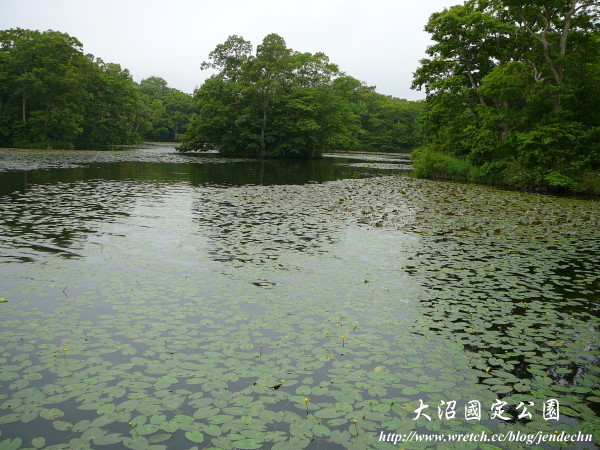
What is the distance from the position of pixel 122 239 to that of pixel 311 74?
189 ft

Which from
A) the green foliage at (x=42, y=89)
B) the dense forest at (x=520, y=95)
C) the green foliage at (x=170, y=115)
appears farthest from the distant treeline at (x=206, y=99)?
the green foliage at (x=170, y=115)

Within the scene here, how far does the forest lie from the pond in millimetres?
14915

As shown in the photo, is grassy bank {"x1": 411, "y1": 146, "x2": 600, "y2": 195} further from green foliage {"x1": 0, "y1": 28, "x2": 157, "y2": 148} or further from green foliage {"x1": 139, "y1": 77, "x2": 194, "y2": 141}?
green foliage {"x1": 139, "y1": 77, "x2": 194, "y2": 141}

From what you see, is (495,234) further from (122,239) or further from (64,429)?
(64,429)

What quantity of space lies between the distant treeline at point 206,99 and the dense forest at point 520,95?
25.1 metres

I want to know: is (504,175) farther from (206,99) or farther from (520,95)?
(206,99)

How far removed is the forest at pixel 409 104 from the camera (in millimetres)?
24391

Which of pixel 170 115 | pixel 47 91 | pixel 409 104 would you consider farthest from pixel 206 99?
pixel 170 115

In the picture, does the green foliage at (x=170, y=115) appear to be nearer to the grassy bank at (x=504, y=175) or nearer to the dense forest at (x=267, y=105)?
the dense forest at (x=267, y=105)

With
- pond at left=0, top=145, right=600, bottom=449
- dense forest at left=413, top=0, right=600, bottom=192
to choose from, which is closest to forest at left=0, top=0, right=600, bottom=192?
dense forest at left=413, top=0, right=600, bottom=192

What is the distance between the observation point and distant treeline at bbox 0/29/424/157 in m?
52.0

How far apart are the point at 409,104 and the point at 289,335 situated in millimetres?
96700

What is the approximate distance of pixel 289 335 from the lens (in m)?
5.91

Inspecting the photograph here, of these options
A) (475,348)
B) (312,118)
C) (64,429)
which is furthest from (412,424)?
(312,118)
